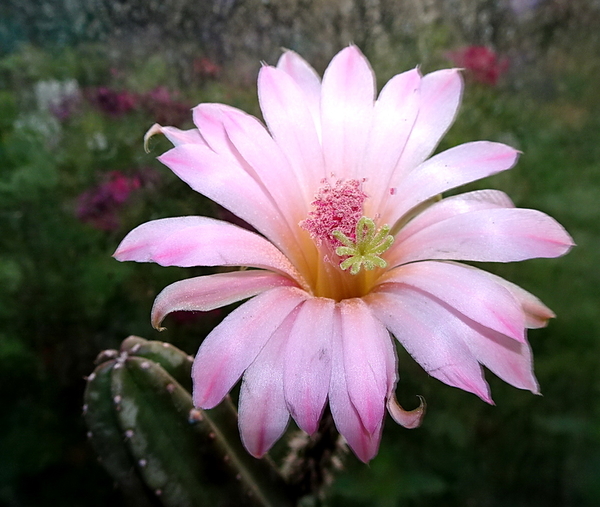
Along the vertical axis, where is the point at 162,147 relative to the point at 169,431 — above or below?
above

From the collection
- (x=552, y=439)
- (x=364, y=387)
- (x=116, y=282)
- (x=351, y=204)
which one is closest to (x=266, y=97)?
(x=351, y=204)

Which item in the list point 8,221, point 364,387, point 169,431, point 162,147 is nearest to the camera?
point 364,387

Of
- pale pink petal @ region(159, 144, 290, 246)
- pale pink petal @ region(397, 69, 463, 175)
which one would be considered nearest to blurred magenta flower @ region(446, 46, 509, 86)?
pale pink petal @ region(397, 69, 463, 175)

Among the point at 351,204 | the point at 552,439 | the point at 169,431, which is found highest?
the point at 351,204

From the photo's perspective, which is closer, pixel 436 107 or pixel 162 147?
pixel 436 107

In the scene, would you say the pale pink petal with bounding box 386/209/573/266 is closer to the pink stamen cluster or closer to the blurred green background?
the pink stamen cluster

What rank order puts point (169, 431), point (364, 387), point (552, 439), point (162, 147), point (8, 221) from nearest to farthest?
point (364, 387) < point (169, 431) < point (162, 147) < point (8, 221) < point (552, 439)

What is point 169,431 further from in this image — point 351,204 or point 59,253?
point 59,253
